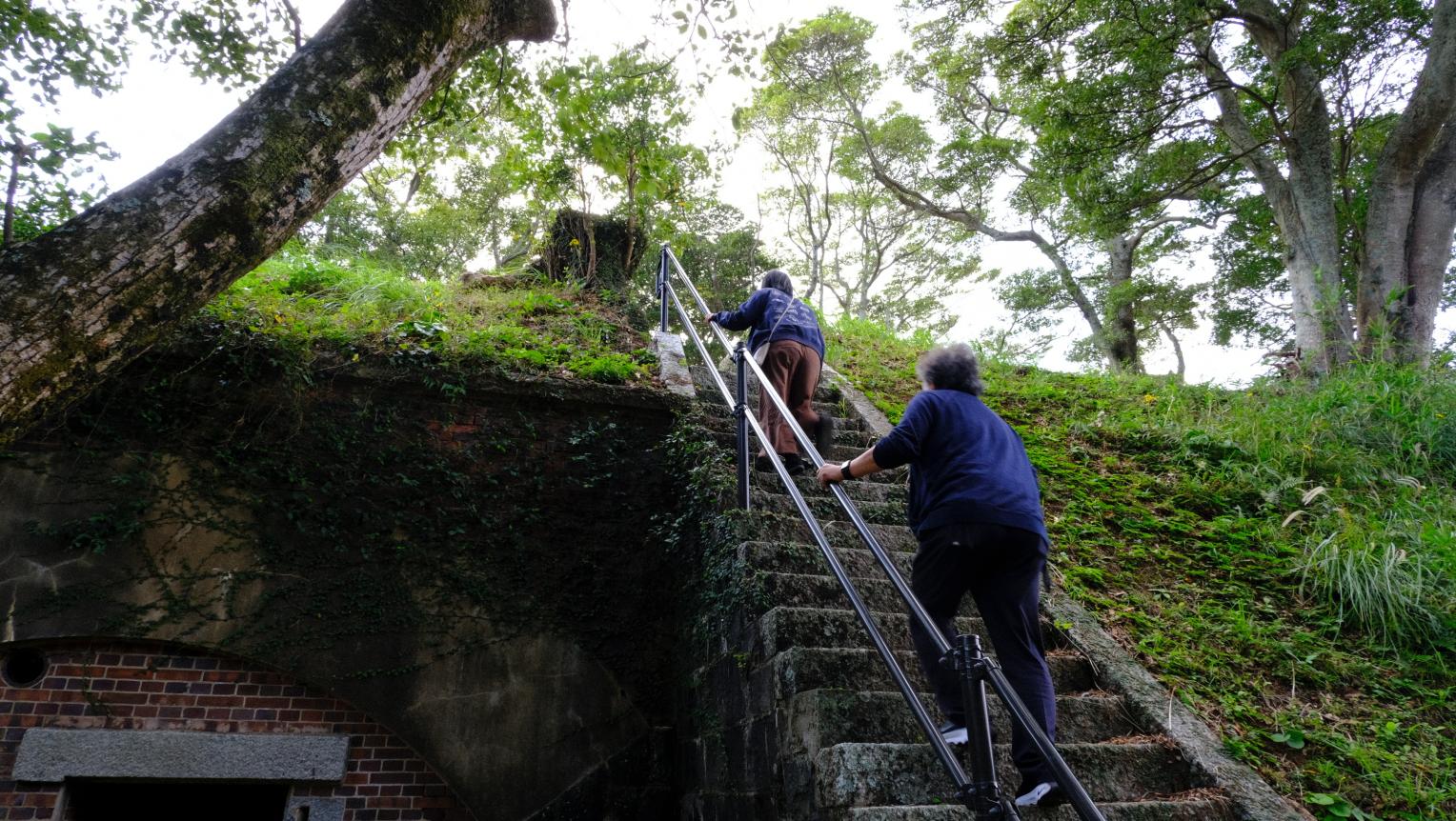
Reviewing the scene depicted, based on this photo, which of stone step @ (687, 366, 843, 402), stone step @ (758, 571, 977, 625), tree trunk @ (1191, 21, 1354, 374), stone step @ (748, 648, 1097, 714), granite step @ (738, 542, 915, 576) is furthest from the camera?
tree trunk @ (1191, 21, 1354, 374)

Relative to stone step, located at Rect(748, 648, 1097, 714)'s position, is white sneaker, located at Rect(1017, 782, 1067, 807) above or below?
below

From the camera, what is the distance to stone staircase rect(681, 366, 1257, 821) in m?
2.59

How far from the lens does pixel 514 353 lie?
5145 millimetres

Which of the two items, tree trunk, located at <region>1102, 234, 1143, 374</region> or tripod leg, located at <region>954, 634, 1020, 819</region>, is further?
tree trunk, located at <region>1102, 234, 1143, 374</region>

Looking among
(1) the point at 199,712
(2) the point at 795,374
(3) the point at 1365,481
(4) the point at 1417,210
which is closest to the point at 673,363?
(2) the point at 795,374

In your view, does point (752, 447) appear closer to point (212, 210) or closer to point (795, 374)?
point (795, 374)

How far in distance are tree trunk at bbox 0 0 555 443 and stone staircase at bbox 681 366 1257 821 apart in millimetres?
2420

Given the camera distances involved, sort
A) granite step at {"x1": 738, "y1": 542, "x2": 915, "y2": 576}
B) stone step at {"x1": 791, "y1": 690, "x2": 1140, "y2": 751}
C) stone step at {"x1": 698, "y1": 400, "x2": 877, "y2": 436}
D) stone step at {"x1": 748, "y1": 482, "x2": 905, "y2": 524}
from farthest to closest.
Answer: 1. stone step at {"x1": 698, "y1": 400, "x2": 877, "y2": 436}
2. stone step at {"x1": 748, "y1": 482, "x2": 905, "y2": 524}
3. granite step at {"x1": 738, "y1": 542, "x2": 915, "y2": 576}
4. stone step at {"x1": 791, "y1": 690, "x2": 1140, "y2": 751}

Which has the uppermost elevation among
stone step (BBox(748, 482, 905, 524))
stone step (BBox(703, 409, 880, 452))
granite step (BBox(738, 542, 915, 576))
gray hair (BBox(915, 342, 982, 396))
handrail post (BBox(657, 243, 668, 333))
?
handrail post (BBox(657, 243, 668, 333))

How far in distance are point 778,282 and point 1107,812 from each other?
3.51 metres

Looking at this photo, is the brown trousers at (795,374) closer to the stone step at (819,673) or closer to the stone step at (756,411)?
the stone step at (756,411)

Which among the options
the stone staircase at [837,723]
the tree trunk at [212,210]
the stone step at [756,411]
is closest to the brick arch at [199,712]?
the stone staircase at [837,723]

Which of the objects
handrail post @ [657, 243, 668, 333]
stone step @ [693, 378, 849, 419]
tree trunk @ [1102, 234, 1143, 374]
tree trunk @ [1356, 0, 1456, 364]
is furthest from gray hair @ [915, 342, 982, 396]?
tree trunk @ [1102, 234, 1143, 374]

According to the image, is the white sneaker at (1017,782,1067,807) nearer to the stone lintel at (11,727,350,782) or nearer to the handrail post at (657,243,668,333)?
the stone lintel at (11,727,350,782)
